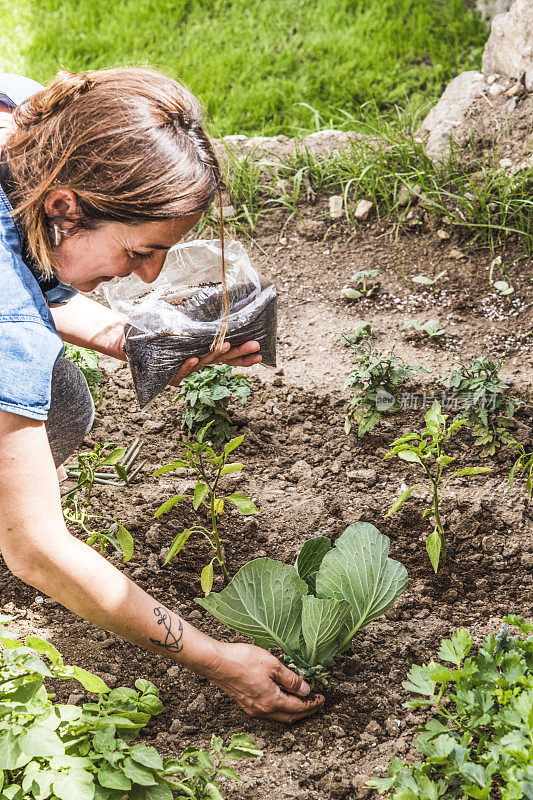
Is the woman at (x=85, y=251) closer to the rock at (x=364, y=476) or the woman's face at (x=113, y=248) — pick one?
the woman's face at (x=113, y=248)

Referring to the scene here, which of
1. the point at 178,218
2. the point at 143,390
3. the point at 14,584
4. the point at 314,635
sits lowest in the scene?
the point at 14,584

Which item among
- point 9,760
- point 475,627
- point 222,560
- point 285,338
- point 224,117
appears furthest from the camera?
Result: point 224,117

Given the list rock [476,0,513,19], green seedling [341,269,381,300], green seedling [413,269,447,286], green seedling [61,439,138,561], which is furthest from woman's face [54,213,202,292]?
rock [476,0,513,19]

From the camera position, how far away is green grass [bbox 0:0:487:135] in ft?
13.8

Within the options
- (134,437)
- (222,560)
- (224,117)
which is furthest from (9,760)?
(224,117)

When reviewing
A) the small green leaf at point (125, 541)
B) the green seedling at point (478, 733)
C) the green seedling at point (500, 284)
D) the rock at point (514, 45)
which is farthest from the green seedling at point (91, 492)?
the rock at point (514, 45)

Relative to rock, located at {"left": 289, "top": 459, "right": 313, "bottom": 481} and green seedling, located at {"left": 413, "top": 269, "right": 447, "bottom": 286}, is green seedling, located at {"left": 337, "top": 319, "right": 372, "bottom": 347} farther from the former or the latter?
rock, located at {"left": 289, "top": 459, "right": 313, "bottom": 481}

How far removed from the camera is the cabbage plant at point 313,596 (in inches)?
66.6

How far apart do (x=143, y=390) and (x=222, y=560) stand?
51cm

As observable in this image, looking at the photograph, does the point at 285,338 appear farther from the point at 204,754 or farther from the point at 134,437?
the point at 204,754

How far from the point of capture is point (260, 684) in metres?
1.61

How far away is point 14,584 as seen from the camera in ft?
6.91

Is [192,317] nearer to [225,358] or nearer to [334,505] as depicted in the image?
[225,358]

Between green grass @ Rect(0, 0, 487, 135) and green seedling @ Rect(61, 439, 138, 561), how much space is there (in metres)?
2.26
